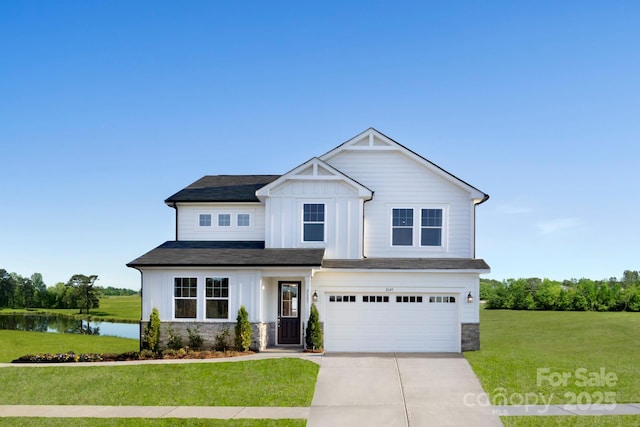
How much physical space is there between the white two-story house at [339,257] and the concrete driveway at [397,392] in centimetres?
163

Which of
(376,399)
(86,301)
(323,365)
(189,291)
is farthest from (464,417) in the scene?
(86,301)

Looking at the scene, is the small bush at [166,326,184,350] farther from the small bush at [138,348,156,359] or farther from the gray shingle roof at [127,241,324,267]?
the gray shingle roof at [127,241,324,267]

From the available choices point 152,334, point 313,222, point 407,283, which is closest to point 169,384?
point 152,334

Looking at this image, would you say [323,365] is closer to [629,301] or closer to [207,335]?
[207,335]

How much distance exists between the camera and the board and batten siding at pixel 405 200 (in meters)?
20.9

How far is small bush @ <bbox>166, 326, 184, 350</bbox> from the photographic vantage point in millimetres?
19234

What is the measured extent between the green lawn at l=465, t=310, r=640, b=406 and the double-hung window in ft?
13.7

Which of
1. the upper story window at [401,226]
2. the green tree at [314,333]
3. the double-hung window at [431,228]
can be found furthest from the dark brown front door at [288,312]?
the double-hung window at [431,228]

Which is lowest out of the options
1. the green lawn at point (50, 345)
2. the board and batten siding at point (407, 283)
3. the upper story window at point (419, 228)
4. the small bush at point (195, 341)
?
the green lawn at point (50, 345)

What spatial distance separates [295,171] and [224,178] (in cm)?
539

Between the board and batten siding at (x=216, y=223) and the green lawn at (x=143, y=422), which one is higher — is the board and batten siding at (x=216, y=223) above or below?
above

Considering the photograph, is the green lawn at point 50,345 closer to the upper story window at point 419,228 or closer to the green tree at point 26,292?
the upper story window at point 419,228

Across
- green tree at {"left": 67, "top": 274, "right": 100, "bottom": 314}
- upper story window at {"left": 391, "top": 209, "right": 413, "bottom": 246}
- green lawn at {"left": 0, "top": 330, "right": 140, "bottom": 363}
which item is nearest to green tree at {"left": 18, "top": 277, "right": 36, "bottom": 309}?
green tree at {"left": 67, "top": 274, "right": 100, "bottom": 314}

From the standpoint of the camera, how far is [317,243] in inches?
809
